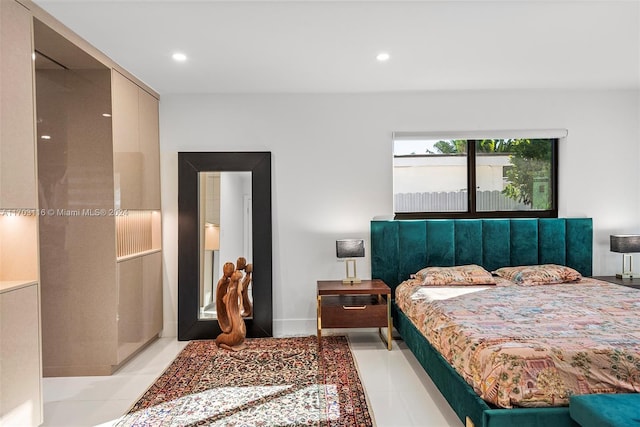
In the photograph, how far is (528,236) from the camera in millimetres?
4363

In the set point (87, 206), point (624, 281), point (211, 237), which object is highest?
point (87, 206)

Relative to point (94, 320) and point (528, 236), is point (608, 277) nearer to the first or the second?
point (528, 236)

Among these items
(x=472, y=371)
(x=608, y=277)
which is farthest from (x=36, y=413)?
(x=608, y=277)

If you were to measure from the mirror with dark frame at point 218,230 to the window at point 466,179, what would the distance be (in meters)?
1.42

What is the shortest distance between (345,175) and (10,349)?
3062mm

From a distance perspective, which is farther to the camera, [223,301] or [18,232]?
[223,301]

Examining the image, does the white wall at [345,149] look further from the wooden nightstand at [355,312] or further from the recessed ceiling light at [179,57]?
the recessed ceiling light at [179,57]

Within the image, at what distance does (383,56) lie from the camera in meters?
3.40

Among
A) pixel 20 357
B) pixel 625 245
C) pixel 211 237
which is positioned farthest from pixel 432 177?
pixel 20 357

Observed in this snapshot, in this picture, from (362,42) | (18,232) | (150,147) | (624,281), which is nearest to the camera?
(18,232)

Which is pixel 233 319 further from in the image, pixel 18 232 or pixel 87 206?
pixel 18 232

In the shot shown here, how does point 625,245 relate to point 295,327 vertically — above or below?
above

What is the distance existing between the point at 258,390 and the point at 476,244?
100 inches

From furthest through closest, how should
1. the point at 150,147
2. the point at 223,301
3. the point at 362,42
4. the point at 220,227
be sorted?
the point at 220,227
the point at 150,147
the point at 223,301
the point at 362,42
